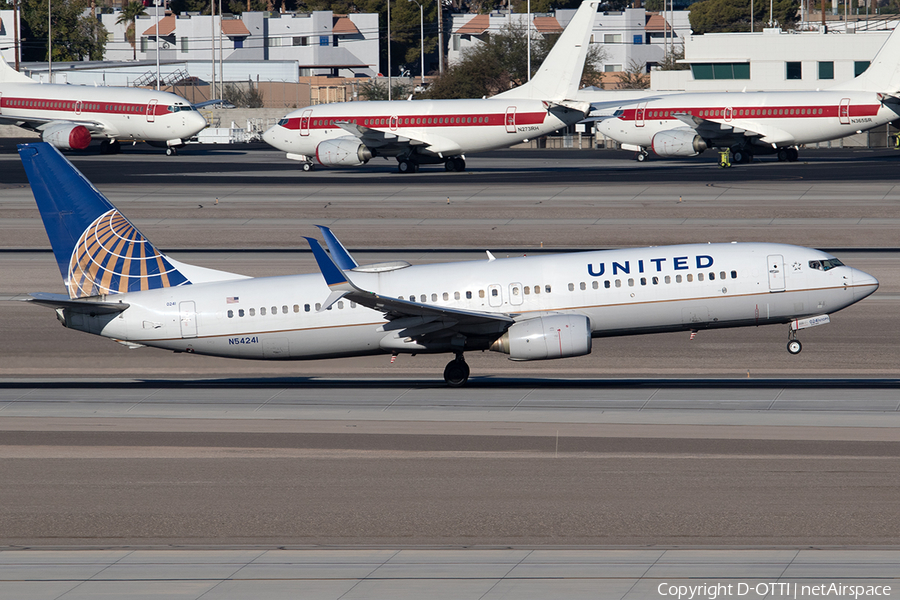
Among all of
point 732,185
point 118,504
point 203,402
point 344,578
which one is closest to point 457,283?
point 203,402

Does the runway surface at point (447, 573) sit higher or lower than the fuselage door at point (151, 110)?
lower

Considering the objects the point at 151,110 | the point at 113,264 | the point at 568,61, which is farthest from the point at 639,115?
the point at 113,264

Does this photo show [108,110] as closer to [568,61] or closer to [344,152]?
[344,152]

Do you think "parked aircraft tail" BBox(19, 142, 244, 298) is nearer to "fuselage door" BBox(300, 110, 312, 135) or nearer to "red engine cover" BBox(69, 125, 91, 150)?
"fuselage door" BBox(300, 110, 312, 135)

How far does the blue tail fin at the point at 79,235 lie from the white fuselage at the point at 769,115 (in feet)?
229

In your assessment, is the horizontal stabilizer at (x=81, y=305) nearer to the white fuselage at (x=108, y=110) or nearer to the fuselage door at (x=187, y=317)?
the fuselage door at (x=187, y=317)

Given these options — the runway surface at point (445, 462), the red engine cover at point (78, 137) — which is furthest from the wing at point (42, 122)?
the runway surface at point (445, 462)

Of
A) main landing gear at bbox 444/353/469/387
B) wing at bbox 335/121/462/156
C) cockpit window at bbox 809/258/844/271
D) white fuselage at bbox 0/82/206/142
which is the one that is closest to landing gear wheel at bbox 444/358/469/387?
main landing gear at bbox 444/353/469/387

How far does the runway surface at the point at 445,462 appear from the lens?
18719mm

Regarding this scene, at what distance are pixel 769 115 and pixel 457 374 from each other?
222 feet

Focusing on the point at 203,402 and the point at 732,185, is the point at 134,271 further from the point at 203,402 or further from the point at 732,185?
the point at 732,185

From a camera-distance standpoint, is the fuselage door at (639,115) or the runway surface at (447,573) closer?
the runway surface at (447,573)

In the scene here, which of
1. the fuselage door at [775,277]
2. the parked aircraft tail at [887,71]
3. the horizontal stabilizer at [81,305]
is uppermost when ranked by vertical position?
the parked aircraft tail at [887,71]

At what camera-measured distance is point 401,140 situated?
3644 inches
